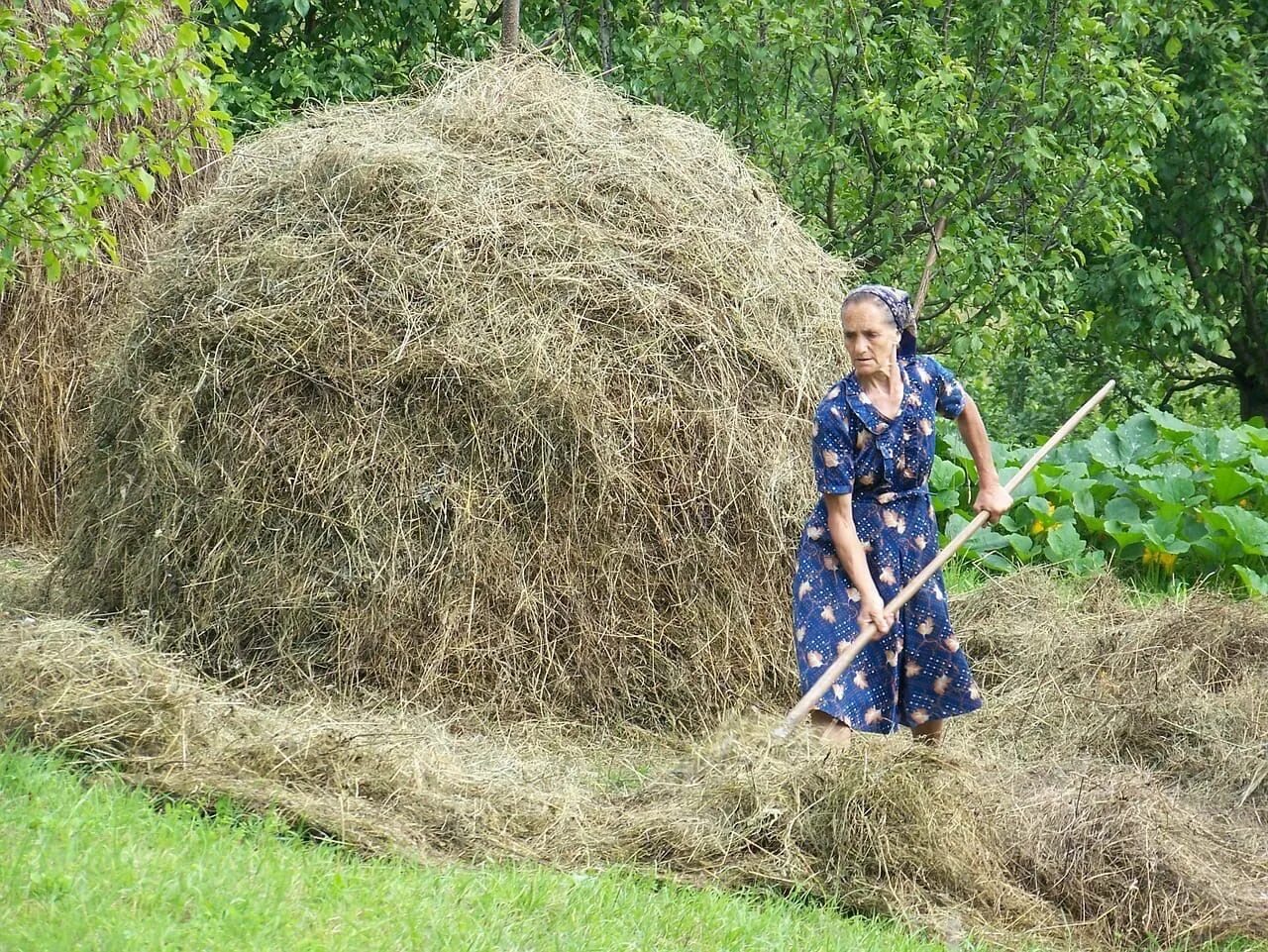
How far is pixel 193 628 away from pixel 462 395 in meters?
1.30

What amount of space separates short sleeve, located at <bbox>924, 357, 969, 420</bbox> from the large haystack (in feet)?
3.47

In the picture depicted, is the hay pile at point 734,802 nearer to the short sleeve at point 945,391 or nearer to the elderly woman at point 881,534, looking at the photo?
the elderly woman at point 881,534

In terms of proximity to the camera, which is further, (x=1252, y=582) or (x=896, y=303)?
(x=1252, y=582)

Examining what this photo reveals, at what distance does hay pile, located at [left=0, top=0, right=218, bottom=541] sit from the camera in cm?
824

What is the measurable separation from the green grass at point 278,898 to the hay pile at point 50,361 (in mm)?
4326

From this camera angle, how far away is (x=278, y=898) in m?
3.62

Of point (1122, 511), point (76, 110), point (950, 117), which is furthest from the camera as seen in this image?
point (950, 117)

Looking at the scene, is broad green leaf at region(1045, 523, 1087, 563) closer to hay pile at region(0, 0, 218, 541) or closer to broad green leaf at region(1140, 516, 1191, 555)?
broad green leaf at region(1140, 516, 1191, 555)

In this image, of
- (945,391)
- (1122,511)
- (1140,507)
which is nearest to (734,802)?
(945,391)

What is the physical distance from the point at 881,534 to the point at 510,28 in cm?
402

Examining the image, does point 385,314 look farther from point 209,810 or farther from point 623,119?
point 209,810

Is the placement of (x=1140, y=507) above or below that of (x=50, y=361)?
below

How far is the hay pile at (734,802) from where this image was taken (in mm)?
4309

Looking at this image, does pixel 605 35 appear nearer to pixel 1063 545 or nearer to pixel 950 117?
pixel 950 117
